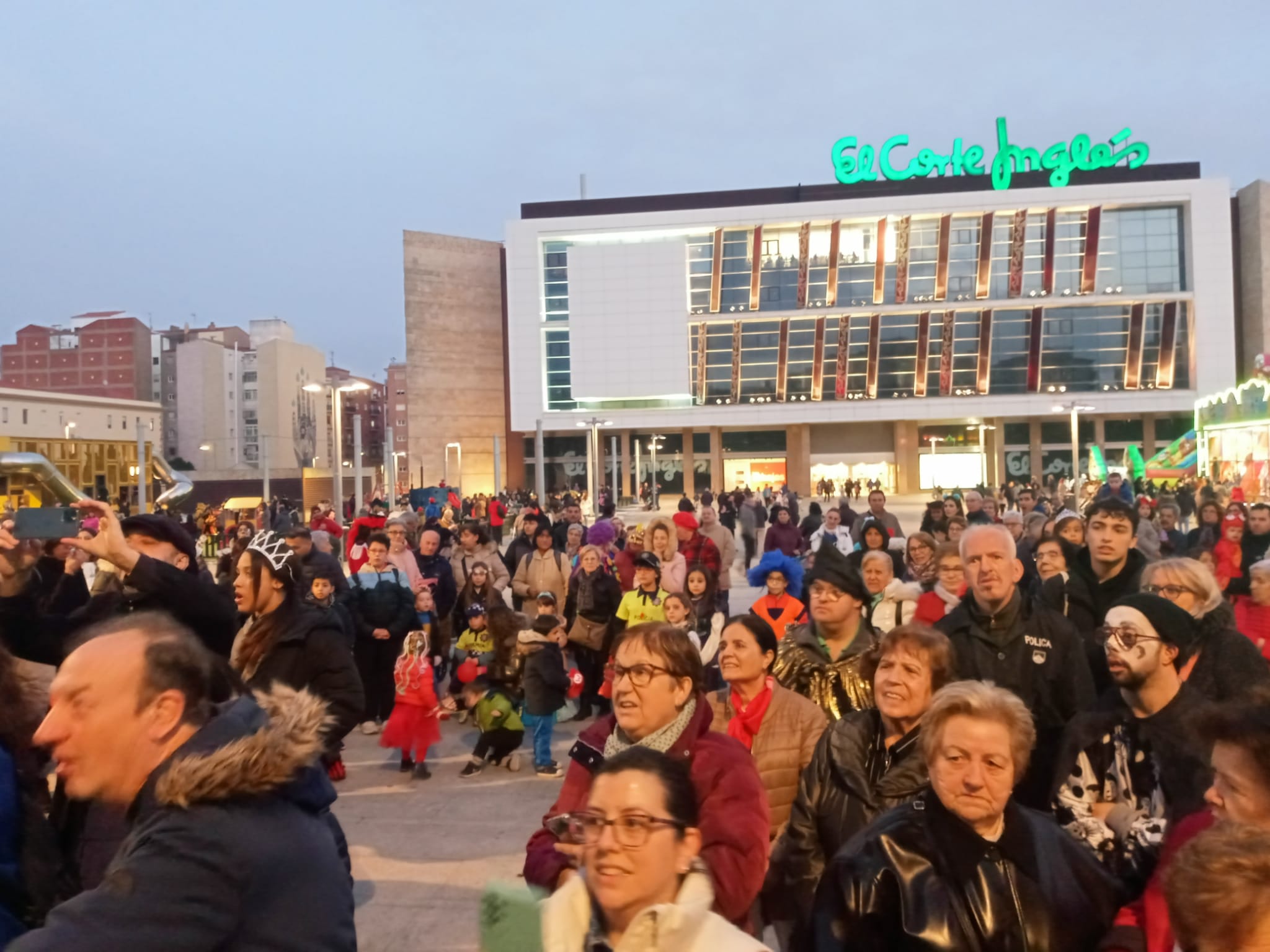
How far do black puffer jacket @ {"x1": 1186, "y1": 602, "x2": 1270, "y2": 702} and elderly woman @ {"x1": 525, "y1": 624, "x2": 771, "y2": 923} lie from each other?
175 centimetres

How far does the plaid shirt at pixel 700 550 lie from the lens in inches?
377

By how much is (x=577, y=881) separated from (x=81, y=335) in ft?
287

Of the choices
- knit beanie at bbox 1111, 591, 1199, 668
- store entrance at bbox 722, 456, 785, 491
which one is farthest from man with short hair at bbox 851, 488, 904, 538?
store entrance at bbox 722, 456, 785, 491

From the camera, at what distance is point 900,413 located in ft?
169

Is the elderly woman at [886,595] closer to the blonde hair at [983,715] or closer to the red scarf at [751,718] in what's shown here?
the red scarf at [751,718]

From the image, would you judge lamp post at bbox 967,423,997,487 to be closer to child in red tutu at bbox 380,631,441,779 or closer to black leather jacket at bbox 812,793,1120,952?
child in red tutu at bbox 380,631,441,779

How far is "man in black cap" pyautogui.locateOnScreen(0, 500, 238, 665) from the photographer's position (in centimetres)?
336

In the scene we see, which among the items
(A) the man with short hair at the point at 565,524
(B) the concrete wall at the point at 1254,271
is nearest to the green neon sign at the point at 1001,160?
(B) the concrete wall at the point at 1254,271

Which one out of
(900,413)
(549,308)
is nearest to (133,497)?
(549,308)

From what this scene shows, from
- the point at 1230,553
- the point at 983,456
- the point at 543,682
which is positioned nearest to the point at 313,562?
the point at 543,682

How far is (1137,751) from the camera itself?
9.70 feet

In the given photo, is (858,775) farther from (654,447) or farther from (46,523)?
(654,447)

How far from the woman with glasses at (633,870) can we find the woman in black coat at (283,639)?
2.23 metres

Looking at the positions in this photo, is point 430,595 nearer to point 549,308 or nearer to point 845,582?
point 845,582
